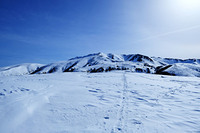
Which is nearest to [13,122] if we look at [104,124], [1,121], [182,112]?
[1,121]

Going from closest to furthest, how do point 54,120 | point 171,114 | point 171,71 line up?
point 54,120 < point 171,114 < point 171,71

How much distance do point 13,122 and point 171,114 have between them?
703cm

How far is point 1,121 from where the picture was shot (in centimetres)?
396

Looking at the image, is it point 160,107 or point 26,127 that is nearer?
point 26,127

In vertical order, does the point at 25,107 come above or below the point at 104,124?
above

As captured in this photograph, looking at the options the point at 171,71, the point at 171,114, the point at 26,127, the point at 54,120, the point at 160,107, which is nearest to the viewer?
the point at 26,127

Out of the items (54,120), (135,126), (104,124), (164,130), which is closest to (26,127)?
(54,120)

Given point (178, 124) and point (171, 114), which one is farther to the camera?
point (171, 114)

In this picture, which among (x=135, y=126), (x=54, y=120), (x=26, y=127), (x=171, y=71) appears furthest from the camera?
(x=171, y=71)

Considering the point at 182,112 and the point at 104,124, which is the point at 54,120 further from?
the point at 182,112

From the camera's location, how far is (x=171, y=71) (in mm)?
50562

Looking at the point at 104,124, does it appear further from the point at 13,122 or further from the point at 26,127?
the point at 13,122

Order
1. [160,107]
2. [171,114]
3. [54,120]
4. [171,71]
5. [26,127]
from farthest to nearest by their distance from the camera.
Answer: [171,71] < [160,107] < [171,114] < [54,120] < [26,127]

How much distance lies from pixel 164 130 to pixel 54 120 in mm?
4353
